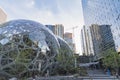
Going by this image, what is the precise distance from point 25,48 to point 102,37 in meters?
37.5

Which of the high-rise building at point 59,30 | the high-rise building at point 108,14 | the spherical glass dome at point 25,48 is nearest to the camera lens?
the spherical glass dome at point 25,48

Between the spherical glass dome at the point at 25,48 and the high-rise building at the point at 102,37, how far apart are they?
978 inches

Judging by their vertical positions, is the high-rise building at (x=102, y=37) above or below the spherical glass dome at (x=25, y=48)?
above

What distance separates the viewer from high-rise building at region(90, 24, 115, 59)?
54525 mm

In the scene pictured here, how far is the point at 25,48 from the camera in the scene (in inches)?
1161

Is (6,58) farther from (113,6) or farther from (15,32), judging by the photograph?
(113,6)

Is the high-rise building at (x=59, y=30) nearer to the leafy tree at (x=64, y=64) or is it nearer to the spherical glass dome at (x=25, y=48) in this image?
the leafy tree at (x=64, y=64)

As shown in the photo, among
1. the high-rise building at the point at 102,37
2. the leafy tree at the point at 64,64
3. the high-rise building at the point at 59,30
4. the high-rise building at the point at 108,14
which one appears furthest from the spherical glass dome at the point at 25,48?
the high-rise building at the point at 59,30

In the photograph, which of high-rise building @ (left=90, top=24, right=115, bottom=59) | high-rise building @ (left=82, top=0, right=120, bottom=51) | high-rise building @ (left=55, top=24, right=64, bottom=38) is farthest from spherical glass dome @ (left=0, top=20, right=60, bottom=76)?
high-rise building @ (left=55, top=24, right=64, bottom=38)

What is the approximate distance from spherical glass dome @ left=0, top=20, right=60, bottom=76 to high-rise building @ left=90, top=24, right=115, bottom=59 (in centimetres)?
2484

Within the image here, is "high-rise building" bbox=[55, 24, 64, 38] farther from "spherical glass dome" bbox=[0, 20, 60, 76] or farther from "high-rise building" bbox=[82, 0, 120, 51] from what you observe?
"spherical glass dome" bbox=[0, 20, 60, 76]

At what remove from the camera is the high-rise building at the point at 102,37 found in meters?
54.5

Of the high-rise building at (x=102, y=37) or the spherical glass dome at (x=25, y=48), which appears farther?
the high-rise building at (x=102, y=37)

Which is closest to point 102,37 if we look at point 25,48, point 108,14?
point 108,14
